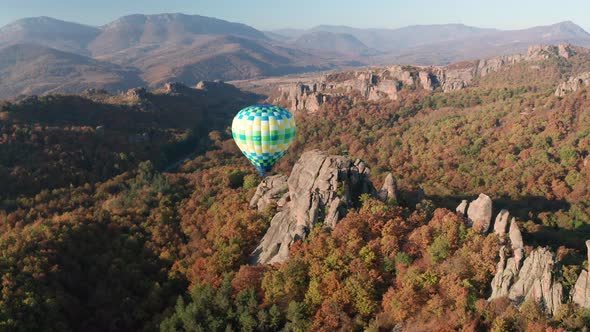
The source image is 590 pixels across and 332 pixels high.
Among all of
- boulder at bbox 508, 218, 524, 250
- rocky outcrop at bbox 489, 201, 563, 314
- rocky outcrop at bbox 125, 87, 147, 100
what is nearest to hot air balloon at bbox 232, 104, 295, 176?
boulder at bbox 508, 218, 524, 250

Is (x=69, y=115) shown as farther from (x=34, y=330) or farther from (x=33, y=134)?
(x=34, y=330)

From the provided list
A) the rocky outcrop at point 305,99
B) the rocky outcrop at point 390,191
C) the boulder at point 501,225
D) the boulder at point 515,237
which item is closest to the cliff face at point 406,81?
the rocky outcrop at point 305,99

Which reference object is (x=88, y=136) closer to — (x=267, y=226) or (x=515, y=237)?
(x=267, y=226)

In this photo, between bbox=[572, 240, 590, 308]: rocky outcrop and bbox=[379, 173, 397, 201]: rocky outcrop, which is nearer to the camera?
bbox=[572, 240, 590, 308]: rocky outcrop

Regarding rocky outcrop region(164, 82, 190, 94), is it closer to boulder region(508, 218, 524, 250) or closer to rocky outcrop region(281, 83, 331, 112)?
rocky outcrop region(281, 83, 331, 112)

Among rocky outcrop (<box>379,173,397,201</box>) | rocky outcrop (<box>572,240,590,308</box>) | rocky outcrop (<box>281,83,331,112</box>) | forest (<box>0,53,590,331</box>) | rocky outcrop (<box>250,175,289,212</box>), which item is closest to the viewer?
rocky outcrop (<box>572,240,590,308</box>)

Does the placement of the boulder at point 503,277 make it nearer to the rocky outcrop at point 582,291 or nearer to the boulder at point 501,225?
the rocky outcrop at point 582,291
